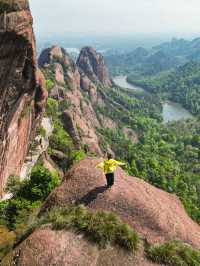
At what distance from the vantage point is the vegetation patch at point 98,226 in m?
13.5

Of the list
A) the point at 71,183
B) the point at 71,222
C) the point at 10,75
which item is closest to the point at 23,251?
the point at 71,222

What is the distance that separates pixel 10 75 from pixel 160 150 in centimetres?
8748

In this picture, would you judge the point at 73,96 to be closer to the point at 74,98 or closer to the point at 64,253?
the point at 74,98

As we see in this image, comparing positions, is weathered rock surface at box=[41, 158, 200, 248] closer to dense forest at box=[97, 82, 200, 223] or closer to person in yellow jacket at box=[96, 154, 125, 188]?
person in yellow jacket at box=[96, 154, 125, 188]

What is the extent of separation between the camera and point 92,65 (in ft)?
515

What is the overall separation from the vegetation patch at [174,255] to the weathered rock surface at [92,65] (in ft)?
448

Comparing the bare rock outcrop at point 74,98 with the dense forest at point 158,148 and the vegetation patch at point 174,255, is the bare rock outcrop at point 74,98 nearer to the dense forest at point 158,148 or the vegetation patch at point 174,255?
the dense forest at point 158,148

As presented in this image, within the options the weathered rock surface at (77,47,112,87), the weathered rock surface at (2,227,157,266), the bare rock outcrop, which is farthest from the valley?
the weathered rock surface at (77,47,112,87)

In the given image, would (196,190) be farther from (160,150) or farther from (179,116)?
(179,116)

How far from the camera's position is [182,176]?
7619cm

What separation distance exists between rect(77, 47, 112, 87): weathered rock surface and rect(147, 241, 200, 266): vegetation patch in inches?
5375

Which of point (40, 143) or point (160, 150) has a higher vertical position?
point (40, 143)

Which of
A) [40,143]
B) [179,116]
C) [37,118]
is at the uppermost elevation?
[37,118]

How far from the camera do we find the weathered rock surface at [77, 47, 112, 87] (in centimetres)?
14862
